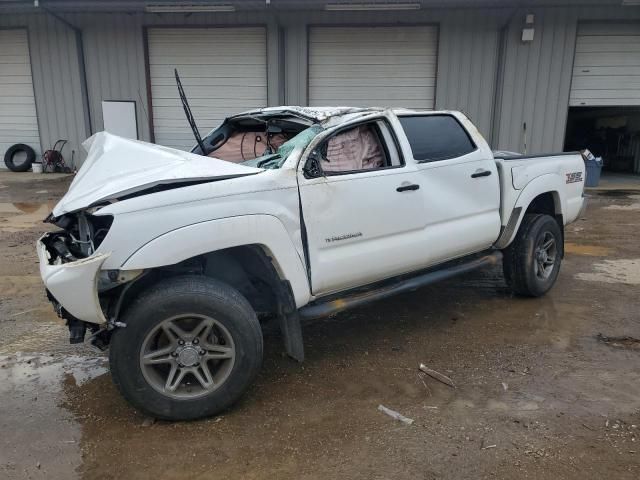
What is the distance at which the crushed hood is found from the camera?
2.93 metres

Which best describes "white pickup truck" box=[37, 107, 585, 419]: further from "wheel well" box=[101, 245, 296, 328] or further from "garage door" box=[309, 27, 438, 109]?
"garage door" box=[309, 27, 438, 109]

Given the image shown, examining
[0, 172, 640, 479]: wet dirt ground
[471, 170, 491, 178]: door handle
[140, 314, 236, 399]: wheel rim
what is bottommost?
[0, 172, 640, 479]: wet dirt ground

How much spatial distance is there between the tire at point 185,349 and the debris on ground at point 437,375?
130cm

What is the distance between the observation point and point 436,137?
439 cm

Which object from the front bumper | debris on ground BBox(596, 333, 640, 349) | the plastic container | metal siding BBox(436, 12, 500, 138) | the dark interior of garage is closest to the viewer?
the front bumper

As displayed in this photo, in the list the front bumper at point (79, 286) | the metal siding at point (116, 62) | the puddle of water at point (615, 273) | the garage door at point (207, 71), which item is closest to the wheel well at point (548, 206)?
the puddle of water at point (615, 273)

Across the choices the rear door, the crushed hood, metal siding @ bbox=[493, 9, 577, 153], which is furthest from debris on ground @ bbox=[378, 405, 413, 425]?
metal siding @ bbox=[493, 9, 577, 153]

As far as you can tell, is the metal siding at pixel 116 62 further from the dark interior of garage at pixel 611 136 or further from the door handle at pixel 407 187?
the dark interior of garage at pixel 611 136

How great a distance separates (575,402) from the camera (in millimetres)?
3254

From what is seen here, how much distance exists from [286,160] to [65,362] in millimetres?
2309

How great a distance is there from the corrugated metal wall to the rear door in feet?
43.6

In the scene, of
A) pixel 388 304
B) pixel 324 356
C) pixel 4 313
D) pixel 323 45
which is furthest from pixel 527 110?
pixel 4 313

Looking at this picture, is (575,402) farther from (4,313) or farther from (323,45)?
(323,45)

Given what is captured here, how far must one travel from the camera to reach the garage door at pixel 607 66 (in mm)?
13086
